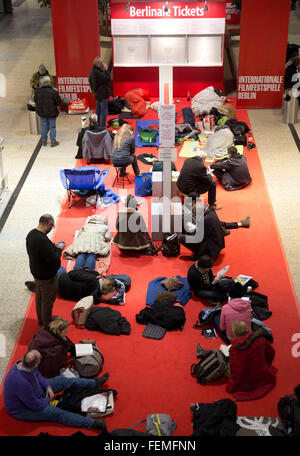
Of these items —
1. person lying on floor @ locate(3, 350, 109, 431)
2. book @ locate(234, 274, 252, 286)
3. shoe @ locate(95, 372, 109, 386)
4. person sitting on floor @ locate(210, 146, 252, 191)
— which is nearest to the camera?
person lying on floor @ locate(3, 350, 109, 431)

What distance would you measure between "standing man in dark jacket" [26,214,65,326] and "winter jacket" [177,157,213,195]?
3560 millimetres

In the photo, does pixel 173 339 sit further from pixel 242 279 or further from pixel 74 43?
pixel 74 43

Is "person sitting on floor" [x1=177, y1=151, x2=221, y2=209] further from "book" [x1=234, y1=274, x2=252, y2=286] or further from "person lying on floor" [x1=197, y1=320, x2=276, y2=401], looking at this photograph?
"person lying on floor" [x1=197, y1=320, x2=276, y2=401]

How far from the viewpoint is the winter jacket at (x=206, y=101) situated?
15.4 metres

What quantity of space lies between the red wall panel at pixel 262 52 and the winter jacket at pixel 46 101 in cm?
493

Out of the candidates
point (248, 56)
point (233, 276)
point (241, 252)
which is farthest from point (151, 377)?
point (248, 56)

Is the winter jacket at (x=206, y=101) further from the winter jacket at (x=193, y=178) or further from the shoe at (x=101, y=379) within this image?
the shoe at (x=101, y=379)

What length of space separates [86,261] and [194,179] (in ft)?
8.54

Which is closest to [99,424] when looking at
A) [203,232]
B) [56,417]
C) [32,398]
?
[56,417]

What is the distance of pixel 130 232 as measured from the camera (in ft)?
32.4

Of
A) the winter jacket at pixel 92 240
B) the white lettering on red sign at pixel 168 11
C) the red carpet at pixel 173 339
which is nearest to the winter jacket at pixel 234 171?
the red carpet at pixel 173 339

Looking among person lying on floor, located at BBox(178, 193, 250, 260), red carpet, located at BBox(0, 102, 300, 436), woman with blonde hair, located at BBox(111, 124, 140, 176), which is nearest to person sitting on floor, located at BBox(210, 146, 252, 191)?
red carpet, located at BBox(0, 102, 300, 436)

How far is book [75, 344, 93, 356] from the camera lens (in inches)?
296
